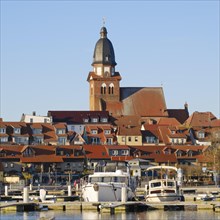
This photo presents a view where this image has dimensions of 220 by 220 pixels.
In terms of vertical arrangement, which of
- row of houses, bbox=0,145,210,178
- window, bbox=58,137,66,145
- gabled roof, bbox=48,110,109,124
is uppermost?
gabled roof, bbox=48,110,109,124

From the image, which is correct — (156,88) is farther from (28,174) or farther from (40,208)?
(40,208)

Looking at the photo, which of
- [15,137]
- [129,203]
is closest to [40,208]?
[129,203]

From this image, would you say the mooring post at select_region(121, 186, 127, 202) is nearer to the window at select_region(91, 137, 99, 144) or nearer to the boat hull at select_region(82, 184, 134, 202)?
the boat hull at select_region(82, 184, 134, 202)

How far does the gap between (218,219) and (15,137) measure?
10742cm

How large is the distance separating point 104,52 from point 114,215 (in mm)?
135325

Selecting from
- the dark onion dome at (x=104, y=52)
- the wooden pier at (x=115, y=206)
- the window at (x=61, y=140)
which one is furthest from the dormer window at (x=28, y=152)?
the wooden pier at (x=115, y=206)

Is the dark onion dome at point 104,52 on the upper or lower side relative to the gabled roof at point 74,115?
upper

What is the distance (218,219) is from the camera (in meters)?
56.8

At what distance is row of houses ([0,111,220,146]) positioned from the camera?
533ft

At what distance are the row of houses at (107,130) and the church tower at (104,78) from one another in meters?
9.51

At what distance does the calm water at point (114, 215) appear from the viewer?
58.2 metres

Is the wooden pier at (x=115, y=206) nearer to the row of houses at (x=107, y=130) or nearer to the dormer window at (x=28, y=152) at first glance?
the dormer window at (x=28, y=152)

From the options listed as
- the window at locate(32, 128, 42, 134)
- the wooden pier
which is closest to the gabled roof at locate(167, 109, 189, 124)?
the window at locate(32, 128, 42, 134)

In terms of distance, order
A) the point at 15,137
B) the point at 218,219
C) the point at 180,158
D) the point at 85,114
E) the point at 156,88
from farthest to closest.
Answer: the point at 156,88
the point at 85,114
the point at 15,137
the point at 180,158
the point at 218,219
